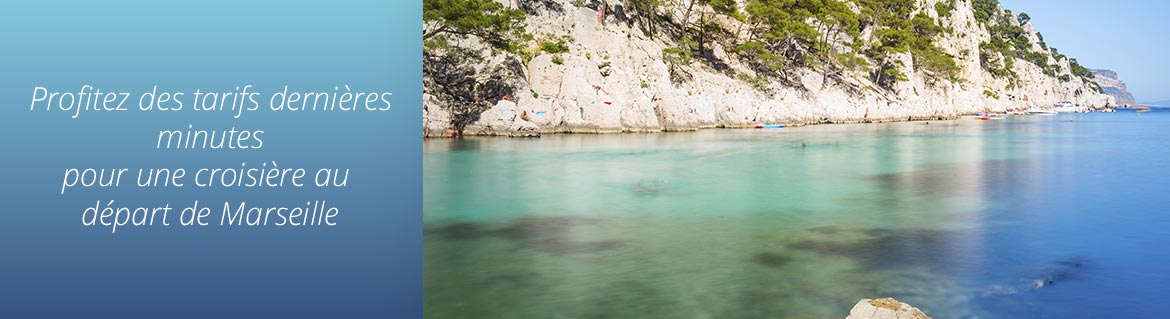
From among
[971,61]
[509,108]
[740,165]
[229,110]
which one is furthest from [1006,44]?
[229,110]

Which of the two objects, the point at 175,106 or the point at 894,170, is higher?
the point at 175,106

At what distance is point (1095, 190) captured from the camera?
18453 millimetres

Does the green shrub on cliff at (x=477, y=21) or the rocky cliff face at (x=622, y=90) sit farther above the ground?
the green shrub on cliff at (x=477, y=21)

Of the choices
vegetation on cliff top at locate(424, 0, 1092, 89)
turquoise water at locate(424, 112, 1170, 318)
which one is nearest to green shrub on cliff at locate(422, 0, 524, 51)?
vegetation on cliff top at locate(424, 0, 1092, 89)

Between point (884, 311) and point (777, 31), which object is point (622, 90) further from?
point (884, 311)

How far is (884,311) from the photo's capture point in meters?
5.93

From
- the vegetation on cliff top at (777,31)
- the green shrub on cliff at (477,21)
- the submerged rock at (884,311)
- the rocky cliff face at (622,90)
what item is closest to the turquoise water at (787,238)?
the submerged rock at (884,311)

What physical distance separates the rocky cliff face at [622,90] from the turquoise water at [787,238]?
13.4m

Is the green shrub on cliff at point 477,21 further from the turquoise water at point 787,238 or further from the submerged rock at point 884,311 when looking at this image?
the submerged rock at point 884,311

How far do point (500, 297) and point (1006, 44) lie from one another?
108 meters

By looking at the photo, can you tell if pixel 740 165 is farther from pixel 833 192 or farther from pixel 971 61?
pixel 971 61

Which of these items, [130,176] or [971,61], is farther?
[971,61]

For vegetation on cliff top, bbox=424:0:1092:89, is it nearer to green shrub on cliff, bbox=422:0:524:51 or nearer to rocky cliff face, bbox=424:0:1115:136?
green shrub on cliff, bbox=422:0:524:51

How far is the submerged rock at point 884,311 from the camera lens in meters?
5.90
